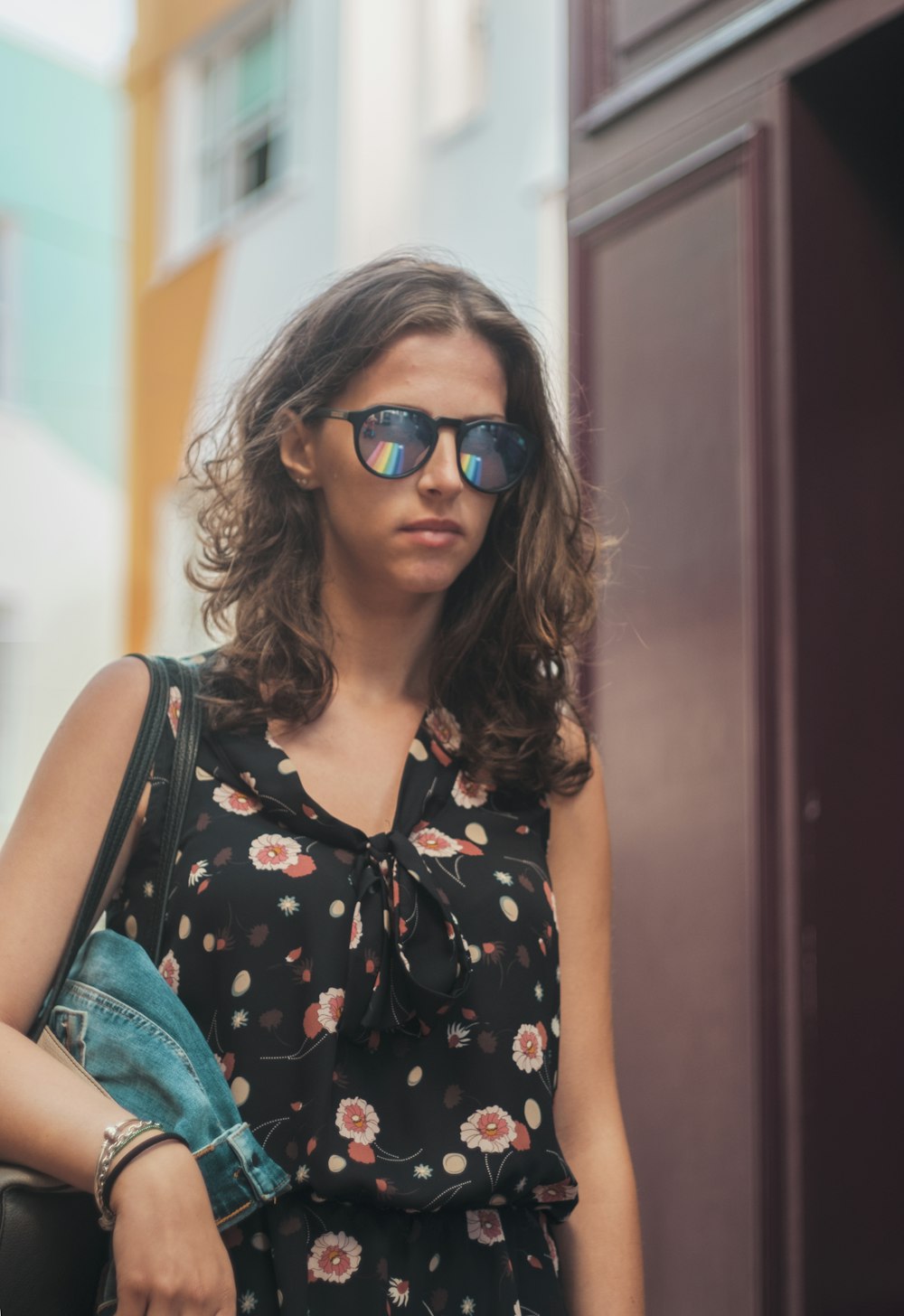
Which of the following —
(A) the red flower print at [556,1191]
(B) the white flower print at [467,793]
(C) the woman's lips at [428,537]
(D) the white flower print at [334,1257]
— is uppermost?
(C) the woman's lips at [428,537]

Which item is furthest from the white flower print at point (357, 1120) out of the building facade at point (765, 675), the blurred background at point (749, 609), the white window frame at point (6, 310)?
the white window frame at point (6, 310)

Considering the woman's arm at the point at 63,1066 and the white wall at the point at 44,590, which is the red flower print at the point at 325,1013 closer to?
the woman's arm at the point at 63,1066

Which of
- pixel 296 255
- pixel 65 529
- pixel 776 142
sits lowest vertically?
pixel 776 142

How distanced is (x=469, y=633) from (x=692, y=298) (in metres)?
1.77

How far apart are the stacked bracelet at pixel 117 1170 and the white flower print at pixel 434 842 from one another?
1.72 feet

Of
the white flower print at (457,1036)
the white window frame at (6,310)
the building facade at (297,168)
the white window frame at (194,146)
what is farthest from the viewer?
the white window frame at (6,310)

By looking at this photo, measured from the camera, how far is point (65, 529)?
1369cm

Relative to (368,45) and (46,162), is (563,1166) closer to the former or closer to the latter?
(368,45)

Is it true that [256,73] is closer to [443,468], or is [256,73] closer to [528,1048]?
[443,468]

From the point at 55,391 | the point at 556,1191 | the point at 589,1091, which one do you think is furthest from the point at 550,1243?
the point at 55,391

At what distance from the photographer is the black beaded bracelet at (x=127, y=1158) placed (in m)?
1.67

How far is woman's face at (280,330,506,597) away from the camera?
2139mm

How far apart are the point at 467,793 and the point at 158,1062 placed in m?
0.57

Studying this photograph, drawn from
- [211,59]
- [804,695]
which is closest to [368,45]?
[211,59]
